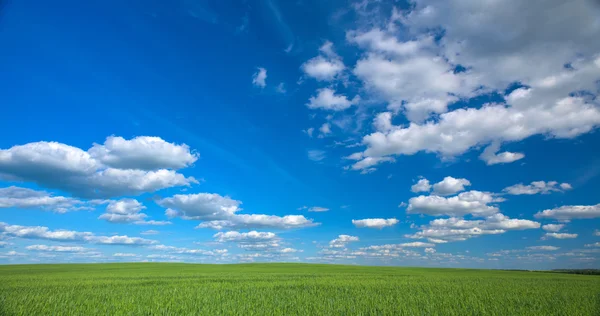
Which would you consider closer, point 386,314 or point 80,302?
point 386,314

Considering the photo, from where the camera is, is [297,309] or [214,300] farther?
[214,300]

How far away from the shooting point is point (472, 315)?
11.6 m

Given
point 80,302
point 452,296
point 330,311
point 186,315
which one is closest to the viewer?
point 186,315

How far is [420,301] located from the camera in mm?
14289

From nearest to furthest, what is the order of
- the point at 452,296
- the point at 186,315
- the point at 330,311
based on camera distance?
the point at 186,315 < the point at 330,311 < the point at 452,296

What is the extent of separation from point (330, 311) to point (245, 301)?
13.7ft

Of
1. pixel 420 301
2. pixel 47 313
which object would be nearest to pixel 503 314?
pixel 420 301

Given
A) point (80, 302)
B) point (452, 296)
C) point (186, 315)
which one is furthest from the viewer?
point (452, 296)

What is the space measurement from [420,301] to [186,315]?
10.1m

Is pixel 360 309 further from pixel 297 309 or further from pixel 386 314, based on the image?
pixel 297 309

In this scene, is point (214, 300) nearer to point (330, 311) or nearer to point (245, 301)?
point (245, 301)

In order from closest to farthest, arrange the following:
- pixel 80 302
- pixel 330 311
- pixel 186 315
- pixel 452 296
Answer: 1. pixel 186 315
2. pixel 330 311
3. pixel 80 302
4. pixel 452 296

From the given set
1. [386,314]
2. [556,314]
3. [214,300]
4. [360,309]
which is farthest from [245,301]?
[556,314]

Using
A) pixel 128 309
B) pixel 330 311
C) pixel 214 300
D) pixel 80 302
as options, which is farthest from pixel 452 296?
pixel 80 302
